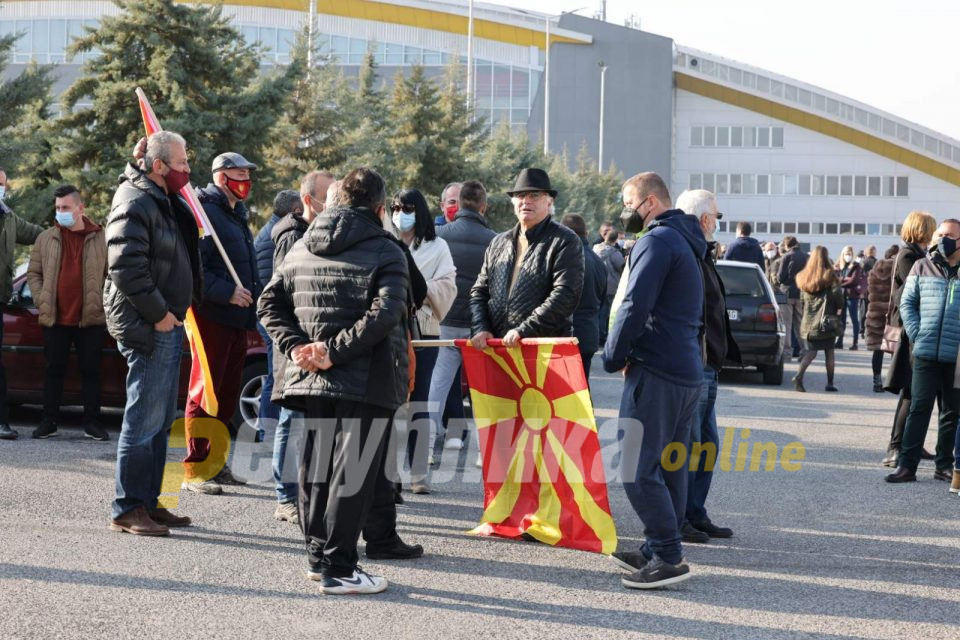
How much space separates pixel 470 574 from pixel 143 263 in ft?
8.05

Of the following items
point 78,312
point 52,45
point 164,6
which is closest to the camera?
point 78,312

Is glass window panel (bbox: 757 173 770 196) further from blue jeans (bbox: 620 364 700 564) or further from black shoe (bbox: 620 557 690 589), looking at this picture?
black shoe (bbox: 620 557 690 589)

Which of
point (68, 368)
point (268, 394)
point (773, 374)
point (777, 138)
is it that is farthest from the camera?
point (777, 138)

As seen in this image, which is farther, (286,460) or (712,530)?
(286,460)

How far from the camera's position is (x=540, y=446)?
735 centimetres

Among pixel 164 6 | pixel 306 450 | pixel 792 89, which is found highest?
pixel 792 89

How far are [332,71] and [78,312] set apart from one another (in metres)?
18.1

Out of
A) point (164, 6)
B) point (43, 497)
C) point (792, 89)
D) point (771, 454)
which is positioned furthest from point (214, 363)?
point (792, 89)

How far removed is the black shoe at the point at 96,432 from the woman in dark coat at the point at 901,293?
631cm

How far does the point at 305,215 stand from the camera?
787 cm

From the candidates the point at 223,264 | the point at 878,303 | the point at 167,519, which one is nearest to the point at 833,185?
the point at 878,303

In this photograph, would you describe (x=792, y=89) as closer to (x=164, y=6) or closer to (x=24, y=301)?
(x=164, y=6)

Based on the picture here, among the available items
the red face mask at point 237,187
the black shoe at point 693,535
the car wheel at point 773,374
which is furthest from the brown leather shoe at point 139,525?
the car wheel at point 773,374

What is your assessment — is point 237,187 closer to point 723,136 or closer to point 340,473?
point 340,473
